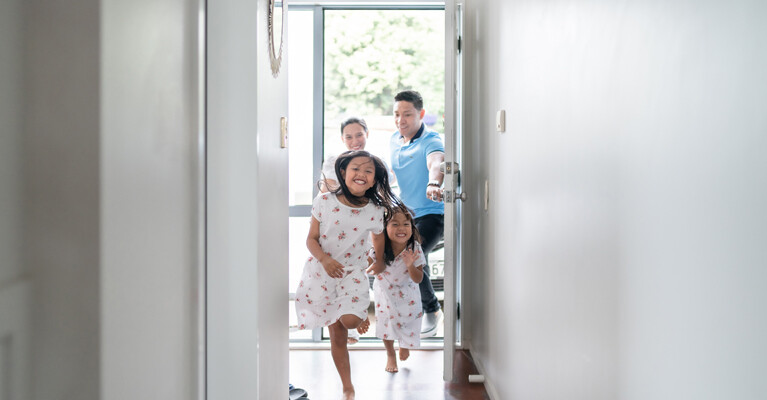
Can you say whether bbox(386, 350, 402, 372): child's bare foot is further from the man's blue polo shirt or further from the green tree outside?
the green tree outside

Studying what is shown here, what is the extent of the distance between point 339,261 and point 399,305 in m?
0.46

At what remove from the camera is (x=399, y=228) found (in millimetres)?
3404

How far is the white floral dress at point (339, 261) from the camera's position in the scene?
3154mm

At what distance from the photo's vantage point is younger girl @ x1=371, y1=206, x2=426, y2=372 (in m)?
3.40

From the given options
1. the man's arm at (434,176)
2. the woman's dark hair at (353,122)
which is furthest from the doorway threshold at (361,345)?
the woman's dark hair at (353,122)

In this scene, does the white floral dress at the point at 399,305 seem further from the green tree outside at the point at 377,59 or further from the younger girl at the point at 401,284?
the green tree outside at the point at 377,59

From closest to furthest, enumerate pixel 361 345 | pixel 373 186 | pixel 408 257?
pixel 373 186 → pixel 408 257 → pixel 361 345

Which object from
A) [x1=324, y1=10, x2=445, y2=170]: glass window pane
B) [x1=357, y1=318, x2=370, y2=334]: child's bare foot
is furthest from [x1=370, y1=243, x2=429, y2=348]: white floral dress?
[x1=324, y1=10, x2=445, y2=170]: glass window pane
